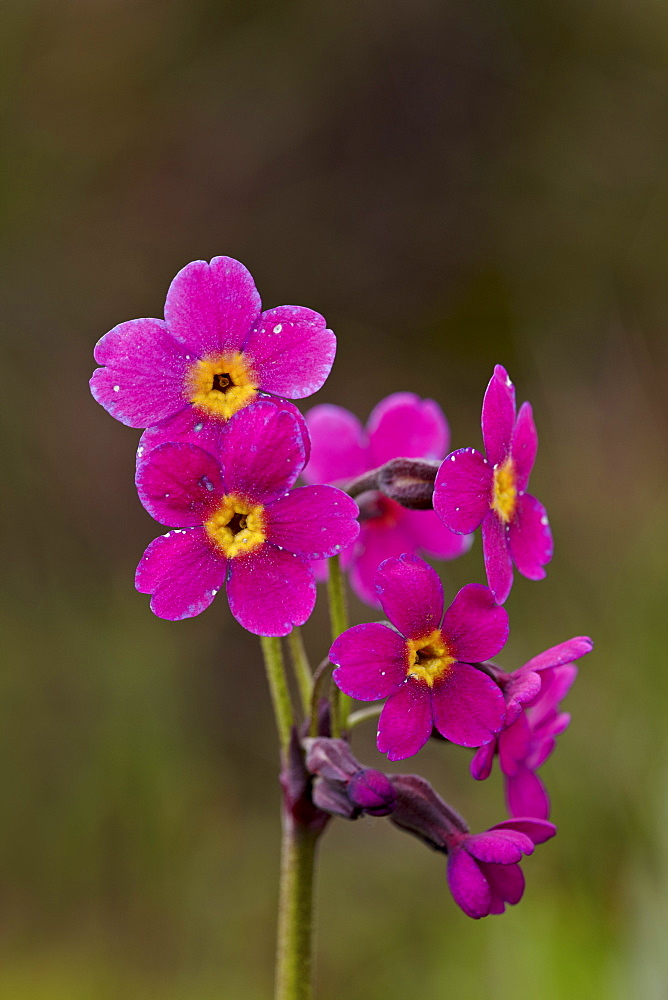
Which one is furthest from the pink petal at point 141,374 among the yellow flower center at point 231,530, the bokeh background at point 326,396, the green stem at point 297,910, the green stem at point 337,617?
the bokeh background at point 326,396

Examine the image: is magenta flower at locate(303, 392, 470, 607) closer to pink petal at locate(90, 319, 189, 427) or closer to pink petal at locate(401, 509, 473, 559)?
pink petal at locate(401, 509, 473, 559)

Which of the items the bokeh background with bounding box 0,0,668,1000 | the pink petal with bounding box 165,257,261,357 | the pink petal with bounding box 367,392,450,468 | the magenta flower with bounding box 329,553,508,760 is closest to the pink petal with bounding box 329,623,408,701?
the magenta flower with bounding box 329,553,508,760

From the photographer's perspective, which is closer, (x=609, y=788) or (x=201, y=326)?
(x=201, y=326)

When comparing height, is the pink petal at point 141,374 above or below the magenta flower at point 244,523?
above

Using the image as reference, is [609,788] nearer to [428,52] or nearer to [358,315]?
[358,315]

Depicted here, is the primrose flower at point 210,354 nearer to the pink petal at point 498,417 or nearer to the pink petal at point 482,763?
the pink petal at point 498,417

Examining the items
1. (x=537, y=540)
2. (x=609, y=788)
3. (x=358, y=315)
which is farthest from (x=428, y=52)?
(x=537, y=540)

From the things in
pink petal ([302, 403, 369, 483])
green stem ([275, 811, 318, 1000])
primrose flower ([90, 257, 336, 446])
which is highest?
pink petal ([302, 403, 369, 483])
